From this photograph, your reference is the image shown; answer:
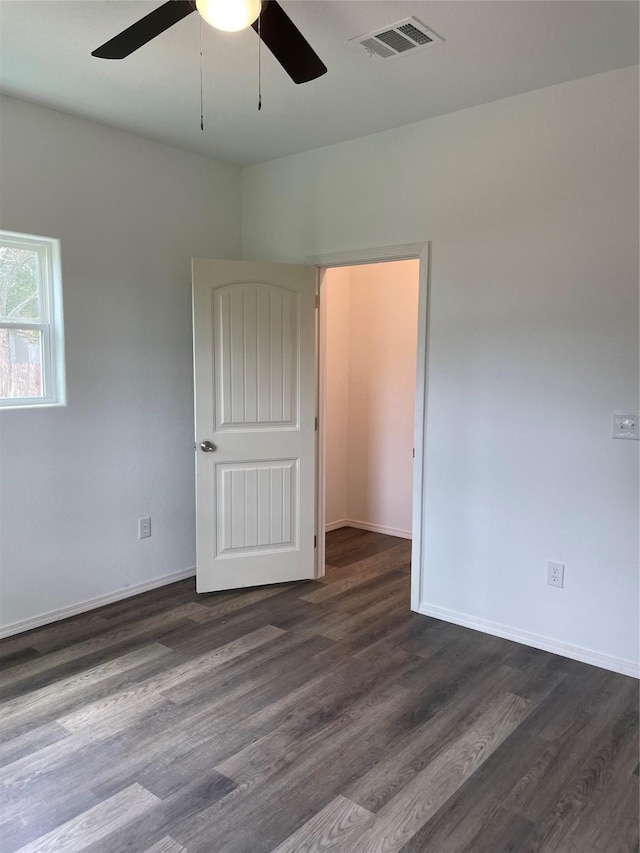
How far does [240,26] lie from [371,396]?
3.61m

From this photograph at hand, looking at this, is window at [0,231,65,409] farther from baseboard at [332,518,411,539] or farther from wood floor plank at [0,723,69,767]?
baseboard at [332,518,411,539]

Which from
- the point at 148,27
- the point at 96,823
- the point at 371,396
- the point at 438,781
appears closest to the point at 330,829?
the point at 438,781

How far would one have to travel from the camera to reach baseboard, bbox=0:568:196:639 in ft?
10.6

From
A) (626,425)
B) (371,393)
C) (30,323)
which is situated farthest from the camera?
(371,393)

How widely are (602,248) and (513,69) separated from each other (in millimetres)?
899

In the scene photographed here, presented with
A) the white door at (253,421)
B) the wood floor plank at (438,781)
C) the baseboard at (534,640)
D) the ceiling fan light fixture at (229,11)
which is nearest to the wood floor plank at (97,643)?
the white door at (253,421)

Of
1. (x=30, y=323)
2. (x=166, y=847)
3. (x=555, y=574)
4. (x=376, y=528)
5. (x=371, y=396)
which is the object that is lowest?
(x=166, y=847)

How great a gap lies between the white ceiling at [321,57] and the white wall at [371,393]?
1.59 meters

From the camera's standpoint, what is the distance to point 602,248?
2.80 metres

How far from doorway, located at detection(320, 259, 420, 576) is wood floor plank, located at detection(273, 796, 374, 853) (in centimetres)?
299

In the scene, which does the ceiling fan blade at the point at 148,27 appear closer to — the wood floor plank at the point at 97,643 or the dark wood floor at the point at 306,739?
the dark wood floor at the point at 306,739

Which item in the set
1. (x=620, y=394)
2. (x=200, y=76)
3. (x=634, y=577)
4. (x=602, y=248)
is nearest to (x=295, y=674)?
(x=634, y=577)

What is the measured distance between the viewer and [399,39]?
2.43 m

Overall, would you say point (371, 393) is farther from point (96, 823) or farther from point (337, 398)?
point (96, 823)
